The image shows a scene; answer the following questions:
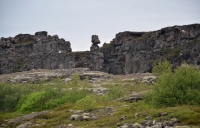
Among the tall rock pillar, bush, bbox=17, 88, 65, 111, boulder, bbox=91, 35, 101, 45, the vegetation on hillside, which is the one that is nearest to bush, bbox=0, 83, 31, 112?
the vegetation on hillside

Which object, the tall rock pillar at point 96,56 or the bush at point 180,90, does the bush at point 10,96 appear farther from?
the tall rock pillar at point 96,56

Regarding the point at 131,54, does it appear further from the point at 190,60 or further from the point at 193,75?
the point at 193,75

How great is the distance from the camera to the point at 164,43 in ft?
375

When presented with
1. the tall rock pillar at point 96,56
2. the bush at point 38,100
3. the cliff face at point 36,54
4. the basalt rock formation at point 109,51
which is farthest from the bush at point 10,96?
Answer: the tall rock pillar at point 96,56

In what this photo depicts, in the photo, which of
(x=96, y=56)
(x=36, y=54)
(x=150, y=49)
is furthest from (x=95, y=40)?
(x=36, y=54)

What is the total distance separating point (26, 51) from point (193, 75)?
112 metres

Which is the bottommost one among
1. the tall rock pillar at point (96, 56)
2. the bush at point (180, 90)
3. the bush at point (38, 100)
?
the bush at point (38, 100)

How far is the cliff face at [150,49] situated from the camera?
106688 mm

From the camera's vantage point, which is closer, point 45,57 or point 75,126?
point 75,126

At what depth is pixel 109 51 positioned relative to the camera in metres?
141

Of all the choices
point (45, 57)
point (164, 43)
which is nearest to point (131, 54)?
point (164, 43)

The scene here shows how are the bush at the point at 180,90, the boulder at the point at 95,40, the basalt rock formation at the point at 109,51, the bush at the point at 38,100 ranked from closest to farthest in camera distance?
the bush at the point at 180,90 → the bush at the point at 38,100 → the basalt rock formation at the point at 109,51 → the boulder at the point at 95,40

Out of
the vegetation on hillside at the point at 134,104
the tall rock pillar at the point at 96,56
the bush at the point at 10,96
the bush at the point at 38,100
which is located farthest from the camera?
the tall rock pillar at the point at 96,56

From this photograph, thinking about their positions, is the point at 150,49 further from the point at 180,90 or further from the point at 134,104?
the point at 180,90
